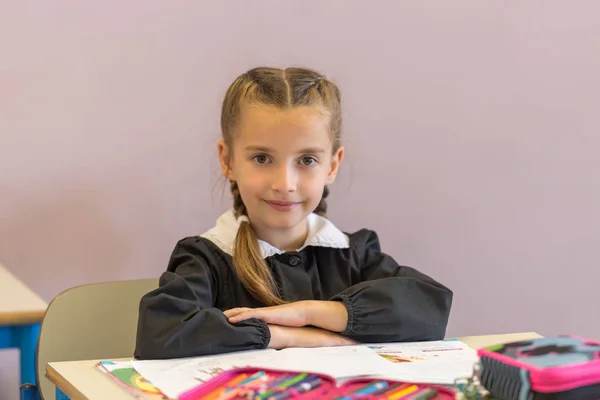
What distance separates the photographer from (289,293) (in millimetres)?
1608

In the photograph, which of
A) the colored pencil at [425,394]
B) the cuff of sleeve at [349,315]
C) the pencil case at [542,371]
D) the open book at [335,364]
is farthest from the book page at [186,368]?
the pencil case at [542,371]

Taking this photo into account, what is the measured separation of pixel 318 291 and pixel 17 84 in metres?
0.82

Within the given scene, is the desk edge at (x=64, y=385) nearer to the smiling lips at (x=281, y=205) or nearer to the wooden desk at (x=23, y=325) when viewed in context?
the wooden desk at (x=23, y=325)

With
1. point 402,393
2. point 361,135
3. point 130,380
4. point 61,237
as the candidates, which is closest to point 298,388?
point 402,393

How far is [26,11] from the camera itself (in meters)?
1.89

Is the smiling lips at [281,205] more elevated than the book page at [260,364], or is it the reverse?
the smiling lips at [281,205]

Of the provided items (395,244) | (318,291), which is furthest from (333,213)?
(318,291)

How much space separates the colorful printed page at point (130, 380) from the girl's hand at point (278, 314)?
0.20 meters

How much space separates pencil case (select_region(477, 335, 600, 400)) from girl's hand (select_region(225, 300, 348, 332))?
405mm

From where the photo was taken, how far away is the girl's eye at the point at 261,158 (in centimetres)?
154

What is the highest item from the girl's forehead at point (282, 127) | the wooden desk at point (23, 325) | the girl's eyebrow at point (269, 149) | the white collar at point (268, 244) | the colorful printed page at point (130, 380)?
the girl's forehead at point (282, 127)

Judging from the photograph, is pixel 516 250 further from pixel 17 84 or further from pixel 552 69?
pixel 17 84

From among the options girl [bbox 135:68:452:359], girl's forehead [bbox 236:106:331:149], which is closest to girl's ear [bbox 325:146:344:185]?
girl [bbox 135:68:452:359]

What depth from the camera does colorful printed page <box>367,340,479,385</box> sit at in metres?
1.18
